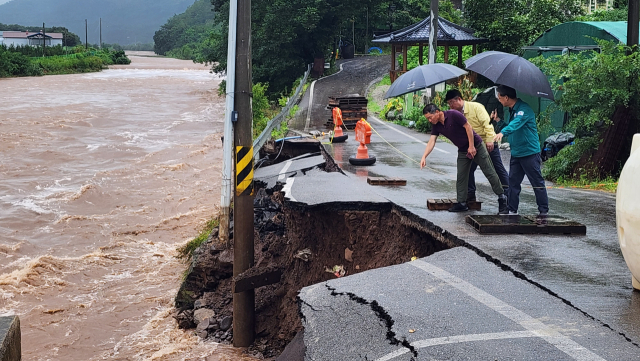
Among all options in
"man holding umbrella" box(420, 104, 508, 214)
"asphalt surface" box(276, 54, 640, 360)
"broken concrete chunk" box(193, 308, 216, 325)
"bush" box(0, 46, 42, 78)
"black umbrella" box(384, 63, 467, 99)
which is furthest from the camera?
"bush" box(0, 46, 42, 78)

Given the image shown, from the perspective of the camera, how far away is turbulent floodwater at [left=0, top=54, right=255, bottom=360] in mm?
10508

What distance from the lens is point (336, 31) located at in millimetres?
41594

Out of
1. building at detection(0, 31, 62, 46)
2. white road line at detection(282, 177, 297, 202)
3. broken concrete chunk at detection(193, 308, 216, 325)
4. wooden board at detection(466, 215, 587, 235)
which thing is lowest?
broken concrete chunk at detection(193, 308, 216, 325)

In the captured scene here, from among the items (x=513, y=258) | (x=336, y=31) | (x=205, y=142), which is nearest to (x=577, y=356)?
(x=513, y=258)

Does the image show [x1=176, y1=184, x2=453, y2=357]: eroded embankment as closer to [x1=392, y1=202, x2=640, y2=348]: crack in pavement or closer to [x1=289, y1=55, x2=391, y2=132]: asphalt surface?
[x1=392, y1=202, x2=640, y2=348]: crack in pavement

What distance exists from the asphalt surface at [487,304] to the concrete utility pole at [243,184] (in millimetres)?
2489

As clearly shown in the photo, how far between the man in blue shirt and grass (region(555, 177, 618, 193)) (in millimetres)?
4572

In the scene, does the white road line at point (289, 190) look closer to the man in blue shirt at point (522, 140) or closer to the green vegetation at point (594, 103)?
the man in blue shirt at point (522, 140)

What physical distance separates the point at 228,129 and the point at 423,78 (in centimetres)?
319

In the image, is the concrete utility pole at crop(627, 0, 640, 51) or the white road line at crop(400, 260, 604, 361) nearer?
the white road line at crop(400, 260, 604, 361)

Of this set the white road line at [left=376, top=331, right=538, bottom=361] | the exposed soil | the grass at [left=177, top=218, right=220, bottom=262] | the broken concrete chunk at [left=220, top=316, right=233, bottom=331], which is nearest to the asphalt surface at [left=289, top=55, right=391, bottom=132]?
the grass at [left=177, top=218, right=220, bottom=262]

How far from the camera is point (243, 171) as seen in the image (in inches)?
348

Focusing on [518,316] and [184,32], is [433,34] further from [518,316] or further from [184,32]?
[184,32]

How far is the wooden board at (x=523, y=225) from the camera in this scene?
7414mm
